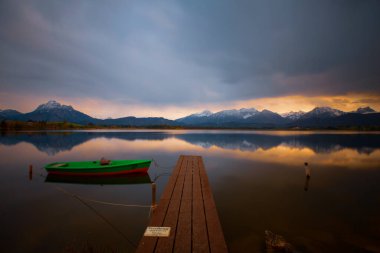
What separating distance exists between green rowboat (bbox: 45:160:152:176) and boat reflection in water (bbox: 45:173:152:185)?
1.65 feet

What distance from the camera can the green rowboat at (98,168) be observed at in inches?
738

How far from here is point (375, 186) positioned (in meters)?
17.4

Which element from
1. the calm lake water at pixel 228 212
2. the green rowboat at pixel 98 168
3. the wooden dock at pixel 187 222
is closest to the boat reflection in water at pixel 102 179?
the calm lake water at pixel 228 212

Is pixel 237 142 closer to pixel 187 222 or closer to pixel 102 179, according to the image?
pixel 102 179

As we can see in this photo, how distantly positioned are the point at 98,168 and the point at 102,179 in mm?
1355

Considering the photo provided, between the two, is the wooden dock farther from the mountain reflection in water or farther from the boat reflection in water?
the mountain reflection in water

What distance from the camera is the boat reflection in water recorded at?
18281 mm

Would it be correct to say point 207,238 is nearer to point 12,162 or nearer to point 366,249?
point 366,249

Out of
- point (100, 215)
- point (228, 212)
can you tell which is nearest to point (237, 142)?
point (228, 212)

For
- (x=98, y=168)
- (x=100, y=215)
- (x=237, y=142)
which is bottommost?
(x=100, y=215)

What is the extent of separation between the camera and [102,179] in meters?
19.1

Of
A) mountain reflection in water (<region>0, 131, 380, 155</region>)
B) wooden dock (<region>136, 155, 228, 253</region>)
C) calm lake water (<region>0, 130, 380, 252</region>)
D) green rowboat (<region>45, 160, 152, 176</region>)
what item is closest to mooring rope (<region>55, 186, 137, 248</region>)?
calm lake water (<region>0, 130, 380, 252</region>)

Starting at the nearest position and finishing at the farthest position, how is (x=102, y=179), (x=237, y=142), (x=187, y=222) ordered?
1. (x=187, y=222)
2. (x=102, y=179)
3. (x=237, y=142)

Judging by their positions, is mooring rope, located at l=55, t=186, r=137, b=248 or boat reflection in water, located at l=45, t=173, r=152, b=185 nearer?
mooring rope, located at l=55, t=186, r=137, b=248
